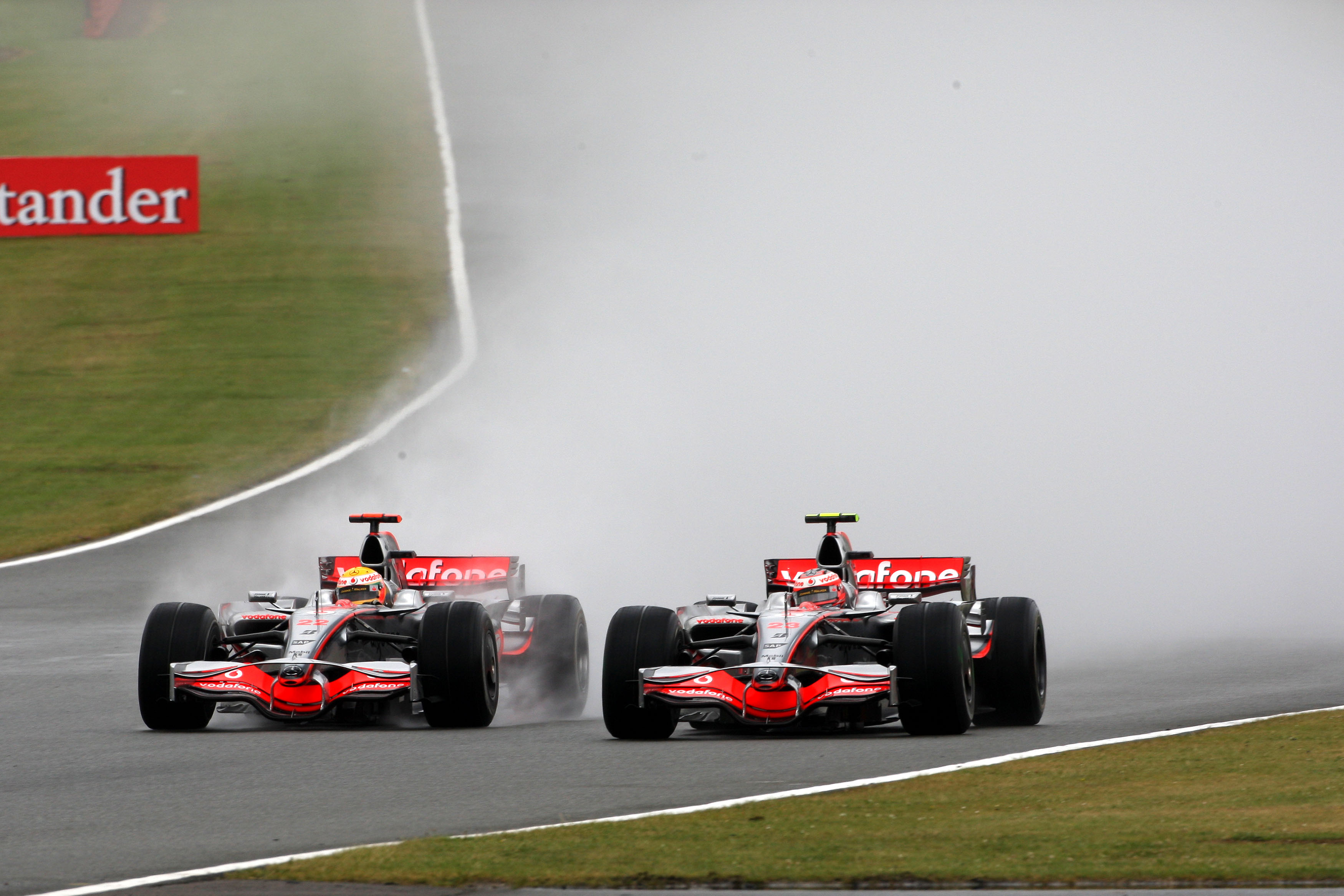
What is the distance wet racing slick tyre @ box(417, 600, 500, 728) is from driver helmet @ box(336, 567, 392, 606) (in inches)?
51.7

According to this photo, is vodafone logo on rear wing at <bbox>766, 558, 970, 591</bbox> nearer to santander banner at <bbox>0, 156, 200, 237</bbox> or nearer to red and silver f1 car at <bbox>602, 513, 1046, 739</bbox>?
red and silver f1 car at <bbox>602, 513, 1046, 739</bbox>

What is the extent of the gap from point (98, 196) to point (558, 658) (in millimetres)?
34594

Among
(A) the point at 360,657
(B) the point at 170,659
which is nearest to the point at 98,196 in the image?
(A) the point at 360,657

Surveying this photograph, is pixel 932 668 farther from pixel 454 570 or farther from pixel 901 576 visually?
pixel 454 570

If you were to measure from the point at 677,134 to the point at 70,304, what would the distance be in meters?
19.7

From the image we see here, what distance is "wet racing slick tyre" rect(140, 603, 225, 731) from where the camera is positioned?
14.2m

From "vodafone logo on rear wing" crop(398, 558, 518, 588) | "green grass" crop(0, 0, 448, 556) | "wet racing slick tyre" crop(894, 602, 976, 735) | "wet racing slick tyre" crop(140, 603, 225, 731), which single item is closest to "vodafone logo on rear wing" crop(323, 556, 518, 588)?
"vodafone logo on rear wing" crop(398, 558, 518, 588)

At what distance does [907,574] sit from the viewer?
15.9 meters

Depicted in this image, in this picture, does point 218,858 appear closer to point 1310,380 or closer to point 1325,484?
point 1325,484

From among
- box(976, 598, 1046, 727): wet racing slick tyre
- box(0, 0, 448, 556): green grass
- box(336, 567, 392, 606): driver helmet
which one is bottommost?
box(976, 598, 1046, 727): wet racing slick tyre

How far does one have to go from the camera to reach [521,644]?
16031 mm

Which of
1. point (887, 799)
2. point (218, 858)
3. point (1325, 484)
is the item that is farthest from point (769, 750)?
point (1325, 484)

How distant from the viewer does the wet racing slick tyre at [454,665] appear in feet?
46.5

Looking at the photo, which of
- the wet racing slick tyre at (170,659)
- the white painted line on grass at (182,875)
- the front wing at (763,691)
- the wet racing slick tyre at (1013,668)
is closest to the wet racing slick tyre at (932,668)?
the front wing at (763,691)
